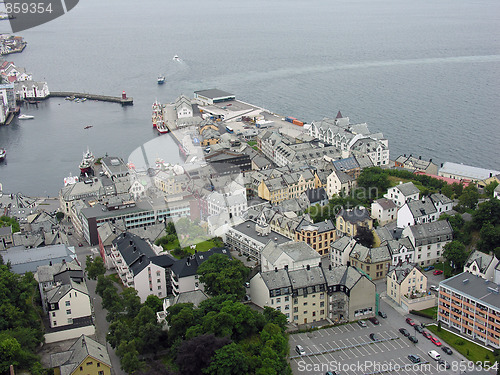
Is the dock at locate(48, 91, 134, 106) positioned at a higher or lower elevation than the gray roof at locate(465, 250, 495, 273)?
higher

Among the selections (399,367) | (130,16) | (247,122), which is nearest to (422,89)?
(247,122)

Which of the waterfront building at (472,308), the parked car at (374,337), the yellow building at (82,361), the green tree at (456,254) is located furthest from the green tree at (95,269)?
the green tree at (456,254)

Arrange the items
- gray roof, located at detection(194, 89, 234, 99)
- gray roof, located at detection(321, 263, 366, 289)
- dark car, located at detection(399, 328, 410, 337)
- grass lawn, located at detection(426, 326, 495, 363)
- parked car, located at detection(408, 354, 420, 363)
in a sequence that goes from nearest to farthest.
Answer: parked car, located at detection(408, 354, 420, 363) < grass lawn, located at detection(426, 326, 495, 363) < dark car, located at detection(399, 328, 410, 337) < gray roof, located at detection(321, 263, 366, 289) < gray roof, located at detection(194, 89, 234, 99)

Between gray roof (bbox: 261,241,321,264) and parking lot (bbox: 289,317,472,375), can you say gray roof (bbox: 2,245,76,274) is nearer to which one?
gray roof (bbox: 261,241,321,264)

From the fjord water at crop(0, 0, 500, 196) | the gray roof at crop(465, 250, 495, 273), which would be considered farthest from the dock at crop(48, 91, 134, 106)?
the gray roof at crop(465, 250, 495, 273)

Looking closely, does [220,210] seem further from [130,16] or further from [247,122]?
[130,16]
